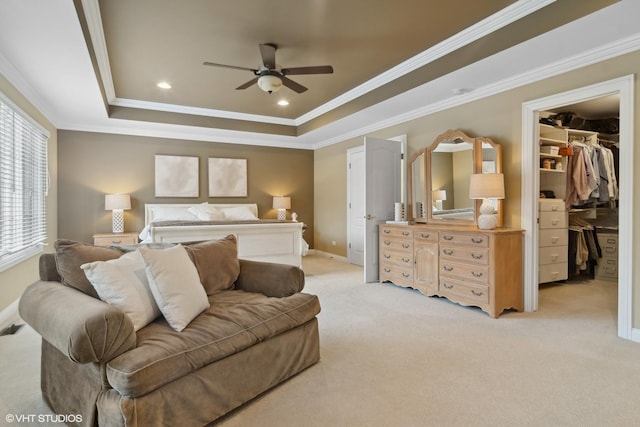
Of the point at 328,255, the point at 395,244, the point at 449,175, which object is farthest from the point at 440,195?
the point at 328,255

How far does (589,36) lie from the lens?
8.91ft

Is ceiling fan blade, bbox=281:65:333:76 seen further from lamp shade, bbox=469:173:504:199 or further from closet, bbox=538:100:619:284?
closet, bbox=538:100:619:284

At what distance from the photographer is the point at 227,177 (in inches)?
269

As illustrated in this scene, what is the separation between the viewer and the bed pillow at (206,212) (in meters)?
6.17

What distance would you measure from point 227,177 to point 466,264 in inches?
192

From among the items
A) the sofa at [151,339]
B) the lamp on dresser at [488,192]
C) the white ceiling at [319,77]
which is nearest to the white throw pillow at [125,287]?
the sofa at [151,339]

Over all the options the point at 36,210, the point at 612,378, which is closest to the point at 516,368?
the point at 612,378

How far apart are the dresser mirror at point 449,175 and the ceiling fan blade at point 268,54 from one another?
2.32 m

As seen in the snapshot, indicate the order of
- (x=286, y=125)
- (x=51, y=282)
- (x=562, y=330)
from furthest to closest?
1. (x=286, y=125)
2. (x=562, y=330)
3. (x=51, y=282)

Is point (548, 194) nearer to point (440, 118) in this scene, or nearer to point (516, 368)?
point (440, 118)

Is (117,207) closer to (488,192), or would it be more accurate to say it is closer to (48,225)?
(48,225)

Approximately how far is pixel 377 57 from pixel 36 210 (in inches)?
186

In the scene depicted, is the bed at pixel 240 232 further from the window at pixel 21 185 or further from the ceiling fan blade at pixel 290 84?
the ceiling fan blade at pixel 290 84

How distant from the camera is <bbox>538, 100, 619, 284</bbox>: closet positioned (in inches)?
177
